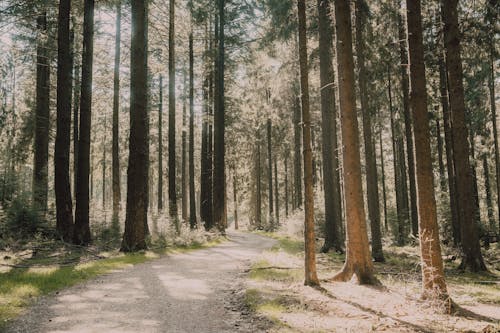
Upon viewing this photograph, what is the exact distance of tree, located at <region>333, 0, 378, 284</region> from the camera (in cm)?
842

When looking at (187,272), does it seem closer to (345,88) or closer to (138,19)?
(345,88)

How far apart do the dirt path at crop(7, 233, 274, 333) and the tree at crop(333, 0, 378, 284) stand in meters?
2.79

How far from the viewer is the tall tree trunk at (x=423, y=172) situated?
651 cm

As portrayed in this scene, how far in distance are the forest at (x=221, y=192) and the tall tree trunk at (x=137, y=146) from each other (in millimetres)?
48

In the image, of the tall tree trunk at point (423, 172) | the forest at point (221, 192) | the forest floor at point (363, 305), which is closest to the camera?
the forest floor at point (363, 305)

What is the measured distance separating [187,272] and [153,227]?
27.3ft

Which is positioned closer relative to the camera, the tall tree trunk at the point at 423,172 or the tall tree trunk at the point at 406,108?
the tall tree trunk at the point at 423,172

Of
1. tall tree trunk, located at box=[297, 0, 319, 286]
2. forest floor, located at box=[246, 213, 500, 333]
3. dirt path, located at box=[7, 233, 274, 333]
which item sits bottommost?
forest floor, located at box=[246, 213, 500, 333]

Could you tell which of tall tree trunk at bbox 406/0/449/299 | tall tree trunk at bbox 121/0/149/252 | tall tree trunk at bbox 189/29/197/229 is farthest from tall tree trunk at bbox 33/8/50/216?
tall tree trunk at bbox 406/0/449/299

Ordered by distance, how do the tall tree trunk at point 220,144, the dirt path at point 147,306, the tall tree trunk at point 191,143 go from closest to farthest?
the dirt path at point 147,306
the tall tree trunk at point 220,144
the tall tree trunk at point 191,143

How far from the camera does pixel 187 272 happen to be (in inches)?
368

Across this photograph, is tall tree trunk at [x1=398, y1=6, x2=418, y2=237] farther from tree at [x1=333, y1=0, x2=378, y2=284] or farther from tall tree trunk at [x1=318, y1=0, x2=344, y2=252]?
tree at [x1=333, y1=0, x2=378, y2=284]

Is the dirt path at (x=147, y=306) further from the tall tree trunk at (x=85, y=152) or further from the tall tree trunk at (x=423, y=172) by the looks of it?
the tall tree trunk at (x=85, y=152)

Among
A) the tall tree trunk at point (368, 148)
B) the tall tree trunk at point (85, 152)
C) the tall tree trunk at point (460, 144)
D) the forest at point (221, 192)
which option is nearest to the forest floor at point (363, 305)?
the forest at point (221, 192)
